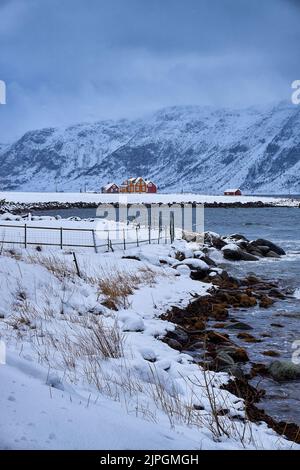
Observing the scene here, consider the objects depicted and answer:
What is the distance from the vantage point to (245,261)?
24781 mm

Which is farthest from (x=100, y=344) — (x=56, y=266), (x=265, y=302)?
(x=265, y=302)

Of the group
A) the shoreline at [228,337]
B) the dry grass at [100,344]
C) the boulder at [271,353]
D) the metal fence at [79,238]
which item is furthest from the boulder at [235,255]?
the dry grass at [100,344]

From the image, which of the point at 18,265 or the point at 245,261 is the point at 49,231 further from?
the point at 18,265

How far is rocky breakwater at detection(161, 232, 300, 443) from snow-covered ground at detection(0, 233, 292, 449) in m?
0.35

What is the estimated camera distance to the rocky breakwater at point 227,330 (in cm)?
728

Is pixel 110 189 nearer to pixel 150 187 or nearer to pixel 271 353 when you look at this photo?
pixel 150 187

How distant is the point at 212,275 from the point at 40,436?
15.4 m

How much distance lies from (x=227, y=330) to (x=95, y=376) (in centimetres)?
646

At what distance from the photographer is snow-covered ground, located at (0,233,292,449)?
3678 mm

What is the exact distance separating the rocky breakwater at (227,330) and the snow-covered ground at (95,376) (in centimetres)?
35

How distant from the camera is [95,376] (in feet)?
17.7

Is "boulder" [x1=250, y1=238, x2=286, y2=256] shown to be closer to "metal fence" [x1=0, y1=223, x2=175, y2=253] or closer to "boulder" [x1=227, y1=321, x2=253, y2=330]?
"metal fence" [x1=0, y1=223, x2=175, y2=253]
